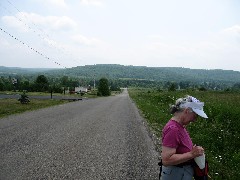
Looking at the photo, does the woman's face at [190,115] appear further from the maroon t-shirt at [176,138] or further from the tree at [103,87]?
the tree at [103,87]

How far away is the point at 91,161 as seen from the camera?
34.0ft

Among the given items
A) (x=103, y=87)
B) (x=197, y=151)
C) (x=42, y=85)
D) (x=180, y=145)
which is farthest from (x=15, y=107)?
(x=103, y=87)

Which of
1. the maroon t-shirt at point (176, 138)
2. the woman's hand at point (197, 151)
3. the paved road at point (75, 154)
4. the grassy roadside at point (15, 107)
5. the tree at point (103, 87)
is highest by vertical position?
the maroon t-shirt at point (176, 138)

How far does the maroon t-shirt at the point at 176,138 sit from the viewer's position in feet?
14.1

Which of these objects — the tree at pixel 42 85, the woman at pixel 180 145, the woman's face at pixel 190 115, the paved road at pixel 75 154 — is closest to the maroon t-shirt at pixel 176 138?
the woman at pixel 180 145

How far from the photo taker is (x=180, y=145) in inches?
175

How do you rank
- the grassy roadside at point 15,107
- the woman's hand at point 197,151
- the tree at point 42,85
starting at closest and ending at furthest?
the woman's hand at point 197,151 < the grassy roadside at point 15,107 < the tree at point 42,85

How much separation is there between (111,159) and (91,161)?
70 centimetres

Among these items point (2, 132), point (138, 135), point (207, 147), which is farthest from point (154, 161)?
point (2, 132)

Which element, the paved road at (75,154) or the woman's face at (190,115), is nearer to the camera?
the woman's face at (190,115)

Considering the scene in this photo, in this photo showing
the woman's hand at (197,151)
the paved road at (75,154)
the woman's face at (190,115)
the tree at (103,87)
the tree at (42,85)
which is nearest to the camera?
the woman's hand at (197,151)

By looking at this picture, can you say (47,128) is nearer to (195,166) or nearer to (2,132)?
(2,132)

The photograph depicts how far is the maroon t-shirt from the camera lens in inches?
169

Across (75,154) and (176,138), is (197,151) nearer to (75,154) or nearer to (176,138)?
(176,138)
